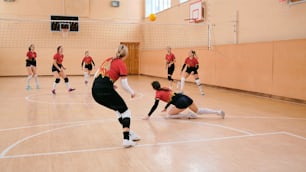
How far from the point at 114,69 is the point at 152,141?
129 cm

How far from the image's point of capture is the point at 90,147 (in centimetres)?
447

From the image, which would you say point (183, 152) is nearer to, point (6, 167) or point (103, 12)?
point (6, 167)

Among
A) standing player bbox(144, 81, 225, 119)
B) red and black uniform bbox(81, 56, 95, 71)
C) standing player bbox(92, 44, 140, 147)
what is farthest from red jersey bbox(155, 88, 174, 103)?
red and black uniform bbox(81, 56, 95, 71)

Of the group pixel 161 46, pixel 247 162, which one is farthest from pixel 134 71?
pixel 247 162

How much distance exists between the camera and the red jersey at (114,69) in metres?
4.27

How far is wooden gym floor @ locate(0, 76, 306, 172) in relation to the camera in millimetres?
3717

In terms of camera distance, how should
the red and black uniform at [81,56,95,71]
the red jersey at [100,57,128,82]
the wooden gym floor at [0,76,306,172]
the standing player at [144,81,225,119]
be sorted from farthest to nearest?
the red and black uniform at [81,56,95,71] → the standing player at [144,81,225,119] → the red jersey at [100,57,128,82] → the wooden gym floor at [0,76,306,172]

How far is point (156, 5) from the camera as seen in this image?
2008 centimetres

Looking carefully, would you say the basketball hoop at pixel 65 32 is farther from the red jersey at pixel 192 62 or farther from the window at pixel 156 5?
the red jersey at pixel 192 62

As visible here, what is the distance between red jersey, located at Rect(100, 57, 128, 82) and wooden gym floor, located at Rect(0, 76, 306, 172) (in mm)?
1031

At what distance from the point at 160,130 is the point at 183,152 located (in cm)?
129

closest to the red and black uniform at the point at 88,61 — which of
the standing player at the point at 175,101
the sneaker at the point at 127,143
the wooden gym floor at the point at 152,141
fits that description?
the wooden gym floor at the point at 152,141

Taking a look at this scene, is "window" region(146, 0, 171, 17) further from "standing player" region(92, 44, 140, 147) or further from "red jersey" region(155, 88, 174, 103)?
"standing player" region(92, 44, 140, 147)

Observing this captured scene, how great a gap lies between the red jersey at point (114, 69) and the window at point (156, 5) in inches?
560
